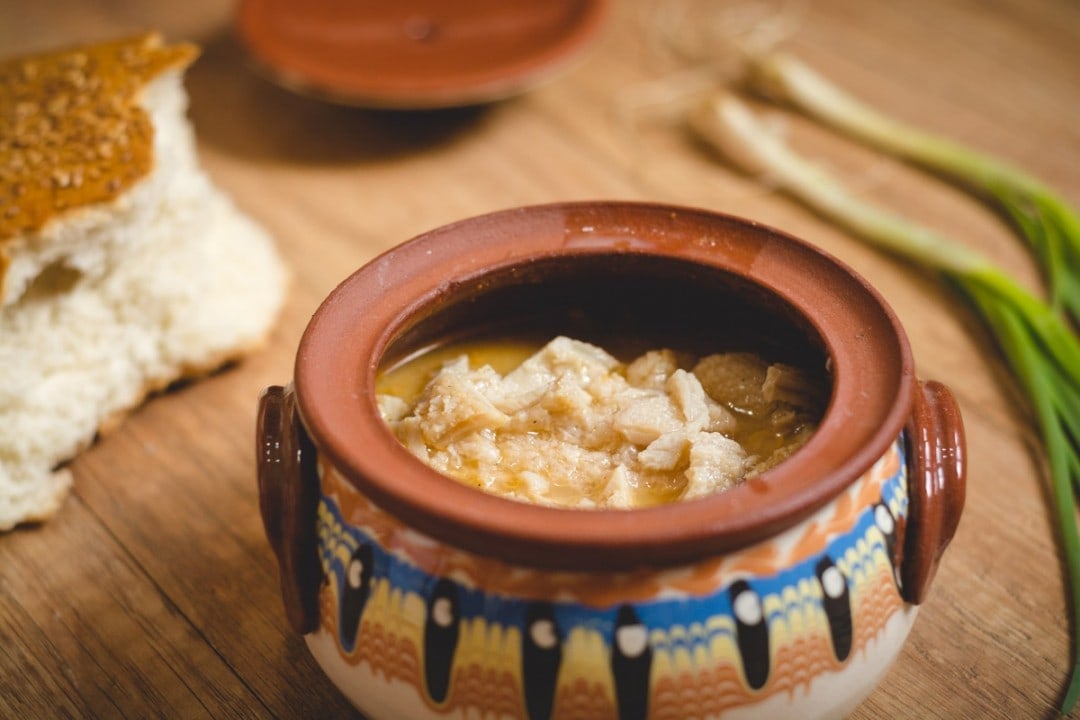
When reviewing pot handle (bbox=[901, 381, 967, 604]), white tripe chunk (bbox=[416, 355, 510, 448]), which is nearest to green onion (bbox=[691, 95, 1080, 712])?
pot handle (bbox=[901, 381, 967, 604])

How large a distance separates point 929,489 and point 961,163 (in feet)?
5.41

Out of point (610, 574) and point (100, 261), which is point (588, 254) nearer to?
point (610, 574)

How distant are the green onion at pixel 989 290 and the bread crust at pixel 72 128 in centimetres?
132

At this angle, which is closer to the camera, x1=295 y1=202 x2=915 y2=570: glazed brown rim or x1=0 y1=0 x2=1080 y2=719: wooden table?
x1=295 y1=202 x2=915 y2=570: glazed brown rim

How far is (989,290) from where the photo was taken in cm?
218

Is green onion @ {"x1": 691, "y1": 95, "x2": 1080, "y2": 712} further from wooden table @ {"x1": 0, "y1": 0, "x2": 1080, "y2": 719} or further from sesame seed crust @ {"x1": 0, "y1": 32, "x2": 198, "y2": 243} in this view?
sesame seed crust @ {"x1": 0, "y1": 32, "x2": 198, "y2": 243}

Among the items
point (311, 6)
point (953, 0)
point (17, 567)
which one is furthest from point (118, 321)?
point (953, 0)

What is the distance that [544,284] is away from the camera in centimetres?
149

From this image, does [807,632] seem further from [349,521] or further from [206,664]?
[206,664]

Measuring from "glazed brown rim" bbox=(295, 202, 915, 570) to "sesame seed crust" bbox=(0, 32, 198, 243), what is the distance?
77 centimetres

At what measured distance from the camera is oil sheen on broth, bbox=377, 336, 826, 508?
1.29 metres

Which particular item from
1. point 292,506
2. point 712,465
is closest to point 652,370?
point 712,465

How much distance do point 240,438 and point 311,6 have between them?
153cm

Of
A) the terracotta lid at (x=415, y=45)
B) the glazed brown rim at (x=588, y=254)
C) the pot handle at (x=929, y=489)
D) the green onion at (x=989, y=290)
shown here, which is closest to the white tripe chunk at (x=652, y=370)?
the glazed brown rim at (x=588, y=254)
